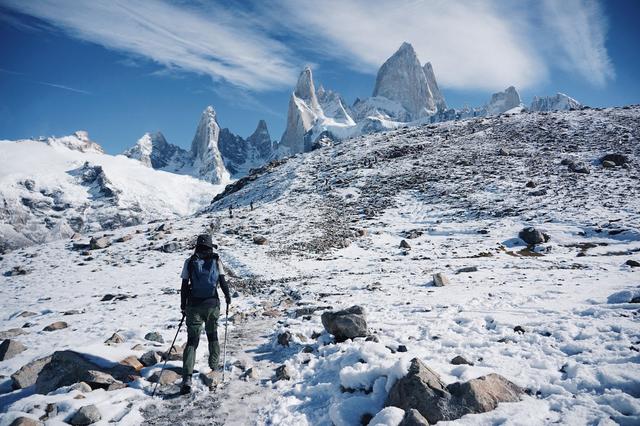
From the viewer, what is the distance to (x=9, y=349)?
984cm

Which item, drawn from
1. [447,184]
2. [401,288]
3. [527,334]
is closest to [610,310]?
[527,334]

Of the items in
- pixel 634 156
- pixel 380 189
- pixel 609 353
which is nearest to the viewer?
pixel 609 353

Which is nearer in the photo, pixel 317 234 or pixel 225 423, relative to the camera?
pixel 225 423

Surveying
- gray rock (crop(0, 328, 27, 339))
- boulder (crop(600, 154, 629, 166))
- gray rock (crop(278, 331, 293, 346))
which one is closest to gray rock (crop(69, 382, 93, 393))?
gray rock (crop(278, 331, 293, 346))

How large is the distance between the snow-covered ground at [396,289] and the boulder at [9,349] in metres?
0.32

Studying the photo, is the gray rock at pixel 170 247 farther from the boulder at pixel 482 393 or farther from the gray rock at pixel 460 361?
the boulder at pixel 482 393

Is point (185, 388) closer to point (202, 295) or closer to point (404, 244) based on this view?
point (202, 295)

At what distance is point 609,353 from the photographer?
695cm

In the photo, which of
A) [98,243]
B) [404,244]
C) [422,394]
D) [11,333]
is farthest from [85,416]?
[98,243]

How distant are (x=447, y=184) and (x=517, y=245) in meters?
16.8

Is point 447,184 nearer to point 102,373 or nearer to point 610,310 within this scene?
point 610,310

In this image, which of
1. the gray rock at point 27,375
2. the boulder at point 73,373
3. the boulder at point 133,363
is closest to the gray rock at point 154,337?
the boulder at point 133,363

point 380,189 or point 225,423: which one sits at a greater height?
point 380,189

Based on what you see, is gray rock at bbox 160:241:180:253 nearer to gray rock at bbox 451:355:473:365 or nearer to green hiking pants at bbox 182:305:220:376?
green hiking pants at bbox 182:305:220:376
